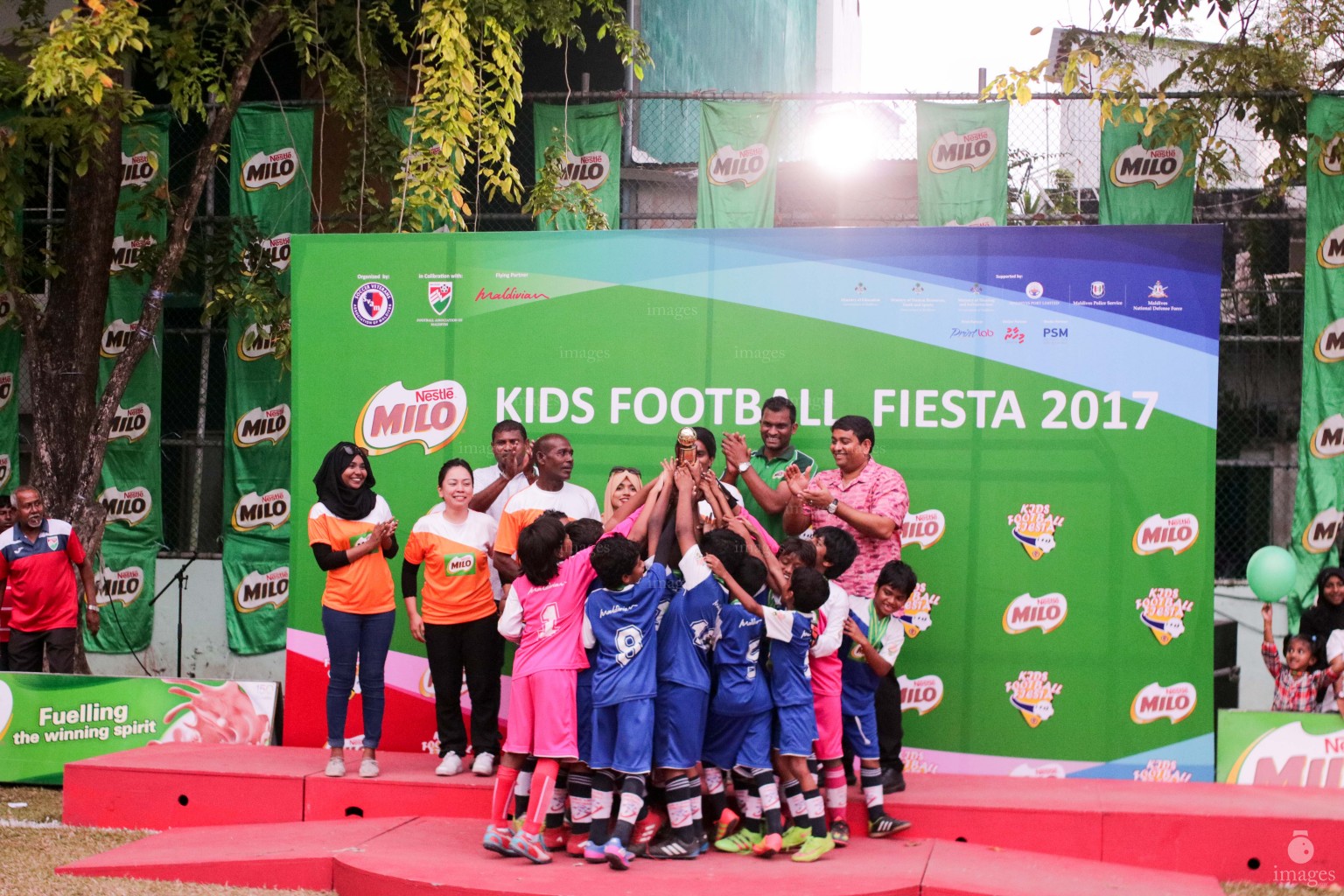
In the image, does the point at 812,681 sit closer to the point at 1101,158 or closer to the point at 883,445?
the point at 883,445

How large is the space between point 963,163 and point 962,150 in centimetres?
9

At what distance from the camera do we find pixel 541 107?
9695mm

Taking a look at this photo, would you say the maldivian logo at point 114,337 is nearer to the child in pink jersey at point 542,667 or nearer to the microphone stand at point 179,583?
the microphone stand at point 179,583

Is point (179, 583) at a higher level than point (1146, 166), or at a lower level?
lower

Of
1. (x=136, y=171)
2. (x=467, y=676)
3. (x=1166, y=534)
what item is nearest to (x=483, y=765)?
(x=467, y=676)

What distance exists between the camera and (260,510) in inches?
397


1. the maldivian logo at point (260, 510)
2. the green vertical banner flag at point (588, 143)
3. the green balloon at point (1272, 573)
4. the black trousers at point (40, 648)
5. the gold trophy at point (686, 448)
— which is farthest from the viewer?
the maldivian logo at point (260, 510)

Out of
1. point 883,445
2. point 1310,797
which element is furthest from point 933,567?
point 1310,797

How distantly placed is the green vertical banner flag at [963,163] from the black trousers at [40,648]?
6139 mm

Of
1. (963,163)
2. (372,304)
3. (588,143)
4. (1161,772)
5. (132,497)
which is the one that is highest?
(588,143)

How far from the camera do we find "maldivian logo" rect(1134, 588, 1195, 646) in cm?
641

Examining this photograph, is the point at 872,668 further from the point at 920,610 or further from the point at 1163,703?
the point at 1163,703

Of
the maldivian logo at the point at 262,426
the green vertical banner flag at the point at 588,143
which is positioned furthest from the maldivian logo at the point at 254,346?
the green vertical banner flag at the point at 588,143

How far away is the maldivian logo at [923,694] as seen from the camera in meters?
6.58
